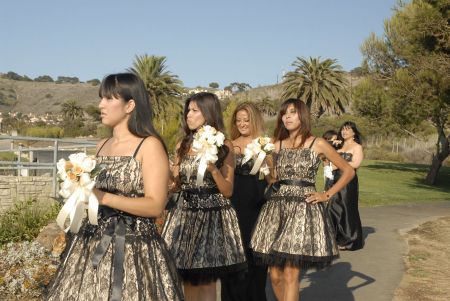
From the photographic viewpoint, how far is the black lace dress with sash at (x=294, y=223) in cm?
586

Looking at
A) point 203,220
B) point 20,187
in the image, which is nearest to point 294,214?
point 203,220

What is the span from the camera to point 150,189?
11.1 feet

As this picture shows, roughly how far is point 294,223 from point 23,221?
6566 millimetres

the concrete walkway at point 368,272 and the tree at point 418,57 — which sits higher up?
the tree at point 418,57

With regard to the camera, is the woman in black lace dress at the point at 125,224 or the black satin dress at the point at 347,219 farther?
the black satin dress at the point at 347,219

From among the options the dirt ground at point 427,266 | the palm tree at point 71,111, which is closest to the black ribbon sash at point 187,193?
the dirt ground at point 427,266

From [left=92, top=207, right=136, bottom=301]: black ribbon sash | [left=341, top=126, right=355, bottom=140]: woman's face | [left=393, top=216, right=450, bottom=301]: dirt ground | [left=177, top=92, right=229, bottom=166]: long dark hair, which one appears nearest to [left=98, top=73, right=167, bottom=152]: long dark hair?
[left=92, top=207, right=136, bottom=301]: black ribbon sash

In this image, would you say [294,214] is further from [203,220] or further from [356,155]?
[356,155]

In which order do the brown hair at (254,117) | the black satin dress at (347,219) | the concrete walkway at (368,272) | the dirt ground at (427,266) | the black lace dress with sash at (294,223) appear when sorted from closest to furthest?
the black lace dress with sash at (294,223) → the brown hair at (254,117) → the concrete walkway at (368,272) → the dirt ground at (427,266) → the black satin dress at (347,219)

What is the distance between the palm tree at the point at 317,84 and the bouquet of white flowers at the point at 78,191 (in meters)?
64.6

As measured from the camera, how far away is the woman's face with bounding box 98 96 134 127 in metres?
3.54

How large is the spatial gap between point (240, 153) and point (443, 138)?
101 feet

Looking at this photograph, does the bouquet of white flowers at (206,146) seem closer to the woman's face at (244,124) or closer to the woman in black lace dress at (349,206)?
the woman's face at (244,124)

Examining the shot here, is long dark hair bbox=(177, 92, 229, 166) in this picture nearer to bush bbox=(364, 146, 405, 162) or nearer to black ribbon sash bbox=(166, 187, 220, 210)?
black ribbon sash bbox=(166, 187, 220, 210)
